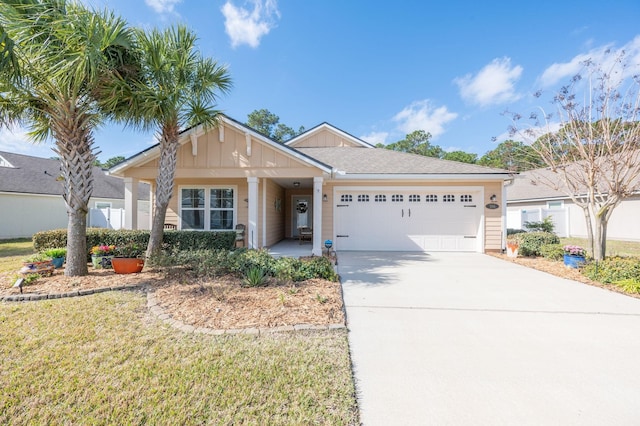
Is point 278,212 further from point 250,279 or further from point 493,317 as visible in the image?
point 493,317

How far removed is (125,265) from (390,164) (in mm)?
9318

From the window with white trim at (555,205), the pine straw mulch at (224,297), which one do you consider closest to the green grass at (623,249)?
the window with white trim at (555,205)

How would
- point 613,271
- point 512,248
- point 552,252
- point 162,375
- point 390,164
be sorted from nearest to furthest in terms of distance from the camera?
point 162,375, point 613,271, point 552,252, point 512,248, point 390,164

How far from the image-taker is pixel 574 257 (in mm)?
7305

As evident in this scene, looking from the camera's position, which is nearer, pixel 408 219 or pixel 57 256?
pixel 57 256

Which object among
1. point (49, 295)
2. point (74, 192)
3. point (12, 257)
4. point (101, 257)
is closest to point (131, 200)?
point (101, 257)

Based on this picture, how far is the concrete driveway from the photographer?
2225 millimetres

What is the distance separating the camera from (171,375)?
2.54 metres

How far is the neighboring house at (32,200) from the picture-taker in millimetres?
14164

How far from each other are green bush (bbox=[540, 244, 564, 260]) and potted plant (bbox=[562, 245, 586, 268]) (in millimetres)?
919

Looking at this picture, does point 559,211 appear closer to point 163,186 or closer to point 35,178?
point 163,186

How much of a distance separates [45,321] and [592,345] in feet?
23.2

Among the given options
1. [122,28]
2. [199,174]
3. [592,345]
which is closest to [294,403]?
[592,345]

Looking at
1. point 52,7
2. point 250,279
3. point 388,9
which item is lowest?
point 250,279
